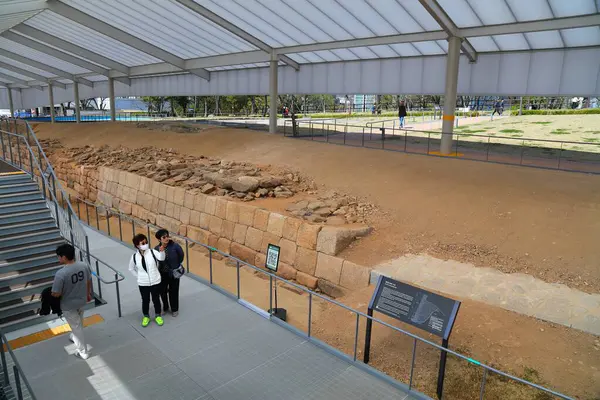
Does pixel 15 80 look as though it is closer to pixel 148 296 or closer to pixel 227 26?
pixel 227 26

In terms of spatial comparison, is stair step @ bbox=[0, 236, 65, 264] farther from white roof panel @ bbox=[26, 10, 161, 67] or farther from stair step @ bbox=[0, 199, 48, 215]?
white roof panel @ bbox=[26, 10, 161, 67]

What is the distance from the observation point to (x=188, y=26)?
2138 cm

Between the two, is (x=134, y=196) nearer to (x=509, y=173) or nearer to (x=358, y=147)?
(x=358, y=147)

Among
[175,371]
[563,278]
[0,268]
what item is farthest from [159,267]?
[563,278]

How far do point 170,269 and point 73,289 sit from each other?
1.50m

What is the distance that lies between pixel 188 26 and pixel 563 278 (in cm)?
1956

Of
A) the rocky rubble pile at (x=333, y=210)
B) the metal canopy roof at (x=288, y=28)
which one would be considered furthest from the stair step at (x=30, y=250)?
the metal canopy roof at (x=288, y=28)

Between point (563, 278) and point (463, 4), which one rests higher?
point (463, 4)

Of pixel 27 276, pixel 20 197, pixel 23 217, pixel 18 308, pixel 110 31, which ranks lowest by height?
pixel 18 308

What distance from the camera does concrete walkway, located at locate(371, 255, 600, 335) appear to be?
7.49 metres

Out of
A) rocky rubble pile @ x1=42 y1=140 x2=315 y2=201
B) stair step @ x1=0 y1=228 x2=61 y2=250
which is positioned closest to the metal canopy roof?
rocky rubble pile @ x1=42 y1=140 x2=315 y2=201

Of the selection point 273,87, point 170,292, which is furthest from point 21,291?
point 273,87

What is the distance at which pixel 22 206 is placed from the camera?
9.20 meters

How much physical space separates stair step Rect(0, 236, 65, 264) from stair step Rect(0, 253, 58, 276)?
0.09 meters
